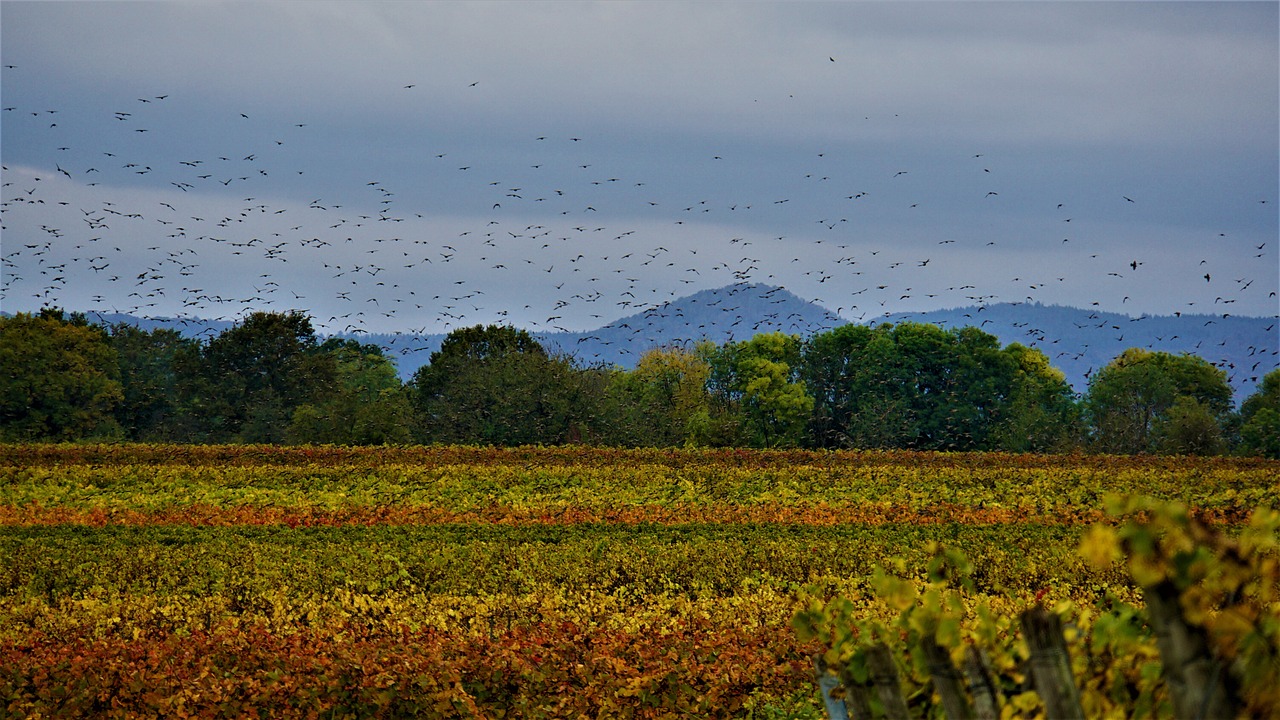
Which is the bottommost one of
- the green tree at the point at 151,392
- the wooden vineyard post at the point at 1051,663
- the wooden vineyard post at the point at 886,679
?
the wooden vineyard post at the point at 886,679

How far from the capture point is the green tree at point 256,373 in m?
49.3

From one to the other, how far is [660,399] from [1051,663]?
5404 cm

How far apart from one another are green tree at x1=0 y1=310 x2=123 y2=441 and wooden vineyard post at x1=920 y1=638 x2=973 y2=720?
47.2m

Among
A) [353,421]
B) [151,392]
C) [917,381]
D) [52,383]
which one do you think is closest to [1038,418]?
[917,381]

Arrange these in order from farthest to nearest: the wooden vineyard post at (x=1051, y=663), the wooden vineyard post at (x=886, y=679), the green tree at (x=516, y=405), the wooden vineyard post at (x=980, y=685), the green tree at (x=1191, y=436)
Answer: the green tree at (x=1191, y=436) → the green tree at (x=516, y=405) → the wooden vineyard post at (x=886, y=679) → the wooden vineyard post at (x=980, y=685) → the wooden vineyard post at (x=1051, y=663)

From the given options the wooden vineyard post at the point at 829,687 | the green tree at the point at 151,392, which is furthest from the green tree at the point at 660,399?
the wooden vineyard post at the point at 829,687

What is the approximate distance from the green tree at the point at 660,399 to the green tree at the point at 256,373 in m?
14.4

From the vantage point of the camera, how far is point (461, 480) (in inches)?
891

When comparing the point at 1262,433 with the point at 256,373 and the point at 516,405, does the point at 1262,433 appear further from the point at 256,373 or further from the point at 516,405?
the point at 256,373

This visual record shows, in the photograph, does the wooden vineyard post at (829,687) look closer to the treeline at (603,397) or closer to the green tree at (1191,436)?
the treeline at (603,397)

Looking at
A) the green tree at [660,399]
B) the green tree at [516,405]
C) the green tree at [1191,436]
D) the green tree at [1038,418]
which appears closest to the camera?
the green tree at [516,405]

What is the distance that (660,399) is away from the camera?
184 feet

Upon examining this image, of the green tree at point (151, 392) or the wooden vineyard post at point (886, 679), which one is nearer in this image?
the wooden vineyard post at point (886, 679)

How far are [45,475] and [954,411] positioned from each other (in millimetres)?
37732
